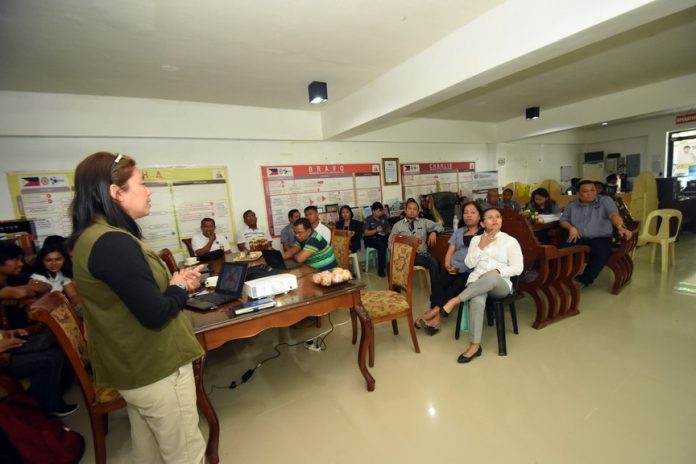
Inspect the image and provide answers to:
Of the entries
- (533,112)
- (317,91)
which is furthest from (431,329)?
(533,112)

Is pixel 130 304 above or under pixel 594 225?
above

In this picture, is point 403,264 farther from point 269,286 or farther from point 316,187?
point 316,187

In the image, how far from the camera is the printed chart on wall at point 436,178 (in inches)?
235

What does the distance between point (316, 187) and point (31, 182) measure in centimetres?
338

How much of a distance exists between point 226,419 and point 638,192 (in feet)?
21.9

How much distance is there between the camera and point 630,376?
6.72 feet

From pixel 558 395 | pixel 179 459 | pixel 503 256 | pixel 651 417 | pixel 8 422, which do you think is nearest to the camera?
pixel 179 459

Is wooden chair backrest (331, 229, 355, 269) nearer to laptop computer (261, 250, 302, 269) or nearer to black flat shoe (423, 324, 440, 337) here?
laptop computer (261, 250, 302, 269)

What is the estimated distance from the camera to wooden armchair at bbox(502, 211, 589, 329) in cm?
265

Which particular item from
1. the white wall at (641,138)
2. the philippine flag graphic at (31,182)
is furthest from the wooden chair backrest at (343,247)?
the white wall at (641,138)

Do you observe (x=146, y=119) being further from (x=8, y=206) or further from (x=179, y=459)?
(x=179, y=459)

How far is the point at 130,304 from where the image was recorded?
0.98 metres

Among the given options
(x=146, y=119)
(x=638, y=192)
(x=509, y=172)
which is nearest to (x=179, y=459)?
(x=146, y=119)

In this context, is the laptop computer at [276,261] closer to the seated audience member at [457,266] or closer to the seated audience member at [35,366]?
the seated audience member at [457,266]
